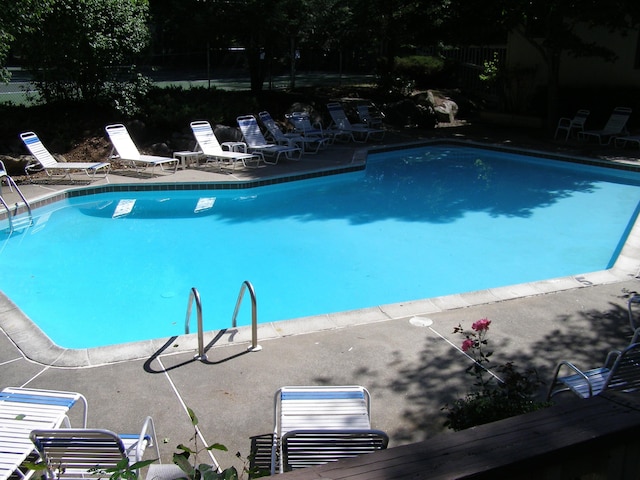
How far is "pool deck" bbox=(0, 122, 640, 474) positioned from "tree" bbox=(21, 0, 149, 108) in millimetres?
7973

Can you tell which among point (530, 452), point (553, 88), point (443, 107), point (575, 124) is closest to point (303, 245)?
point (530, 452)

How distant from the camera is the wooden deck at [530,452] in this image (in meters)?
1.42

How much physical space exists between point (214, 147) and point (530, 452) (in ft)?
37.8

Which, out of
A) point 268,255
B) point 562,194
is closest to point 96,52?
point 268,255

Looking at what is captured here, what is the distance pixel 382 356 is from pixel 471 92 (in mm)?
17654

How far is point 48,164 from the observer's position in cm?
1104

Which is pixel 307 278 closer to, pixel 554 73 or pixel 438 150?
pixel 438 150

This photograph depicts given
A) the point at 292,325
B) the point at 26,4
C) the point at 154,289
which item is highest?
the point at 26,4

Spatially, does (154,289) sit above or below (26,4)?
below

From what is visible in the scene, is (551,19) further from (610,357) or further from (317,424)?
(317,424)

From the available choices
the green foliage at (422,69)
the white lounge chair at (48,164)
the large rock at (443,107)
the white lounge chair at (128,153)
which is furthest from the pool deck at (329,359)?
the green foliage at (422,69)

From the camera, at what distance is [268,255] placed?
332 inches

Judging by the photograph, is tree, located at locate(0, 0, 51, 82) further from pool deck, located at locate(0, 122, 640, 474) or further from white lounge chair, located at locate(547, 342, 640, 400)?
white lounge chair, located at locate(547, 342, 640, 400)

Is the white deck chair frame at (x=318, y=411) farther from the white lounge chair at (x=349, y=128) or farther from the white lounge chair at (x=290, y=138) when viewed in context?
the white lounge chair at (x=349, y=128)
